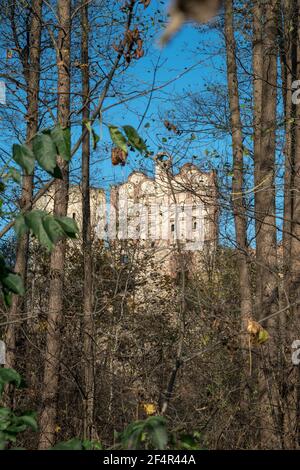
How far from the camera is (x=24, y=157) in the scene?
3209 millimetres

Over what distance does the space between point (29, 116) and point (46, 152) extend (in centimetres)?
820

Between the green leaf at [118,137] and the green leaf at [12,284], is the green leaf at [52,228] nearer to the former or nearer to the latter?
the green leaf at [12,284]

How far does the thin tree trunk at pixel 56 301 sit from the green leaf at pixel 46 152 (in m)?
5.94

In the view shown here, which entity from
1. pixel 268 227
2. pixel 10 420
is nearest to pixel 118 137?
pixel 10 420

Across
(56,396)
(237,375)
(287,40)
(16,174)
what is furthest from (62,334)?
(16,174)

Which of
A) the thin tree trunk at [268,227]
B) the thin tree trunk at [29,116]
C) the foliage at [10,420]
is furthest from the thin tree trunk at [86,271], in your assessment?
the foliage at [10,420]

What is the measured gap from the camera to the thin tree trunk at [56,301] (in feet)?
31.2

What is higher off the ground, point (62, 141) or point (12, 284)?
point (62, 141)

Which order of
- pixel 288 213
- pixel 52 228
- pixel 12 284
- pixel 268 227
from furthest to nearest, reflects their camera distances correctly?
pixel 288 213 < pixel 268 227 < pixel 12 284 < pixel 52 228

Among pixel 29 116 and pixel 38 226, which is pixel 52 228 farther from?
pixel 29 116

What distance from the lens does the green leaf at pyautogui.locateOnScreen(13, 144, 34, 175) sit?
10.5ft

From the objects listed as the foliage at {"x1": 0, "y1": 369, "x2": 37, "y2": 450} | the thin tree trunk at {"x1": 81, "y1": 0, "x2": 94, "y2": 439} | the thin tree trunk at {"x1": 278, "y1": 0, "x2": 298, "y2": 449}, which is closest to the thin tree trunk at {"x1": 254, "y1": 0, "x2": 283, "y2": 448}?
the thin tree trunk at {"x1": 278, "y1": 0, "x2": 298, "y2": 449}

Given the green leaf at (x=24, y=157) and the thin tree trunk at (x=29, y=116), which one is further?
the thin tree trunk at (x=29, y=116)

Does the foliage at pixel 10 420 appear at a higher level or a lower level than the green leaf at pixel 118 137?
lower
